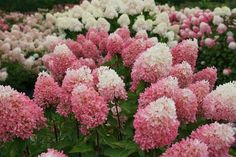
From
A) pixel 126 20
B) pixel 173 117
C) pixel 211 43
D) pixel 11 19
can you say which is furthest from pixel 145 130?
pixel 11 19

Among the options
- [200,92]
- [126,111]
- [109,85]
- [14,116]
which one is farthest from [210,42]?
[14,116]

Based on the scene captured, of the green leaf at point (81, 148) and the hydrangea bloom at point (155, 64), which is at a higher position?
the hydrangea bloom at point (155, 64)

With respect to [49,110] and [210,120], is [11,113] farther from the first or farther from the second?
[210,120]

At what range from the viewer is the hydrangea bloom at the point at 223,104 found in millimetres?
3186

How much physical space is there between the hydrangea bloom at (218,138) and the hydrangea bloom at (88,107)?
58cm

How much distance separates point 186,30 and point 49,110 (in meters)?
6.10

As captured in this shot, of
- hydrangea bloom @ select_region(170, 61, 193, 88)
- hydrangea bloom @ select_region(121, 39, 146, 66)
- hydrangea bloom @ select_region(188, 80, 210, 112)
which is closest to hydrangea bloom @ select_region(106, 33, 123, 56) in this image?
hydrangea bloom @ select_region(121, 39, 146, 66)

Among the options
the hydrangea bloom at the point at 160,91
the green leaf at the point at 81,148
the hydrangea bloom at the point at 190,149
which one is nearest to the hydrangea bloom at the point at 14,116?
the green leaf at the point at 81,148

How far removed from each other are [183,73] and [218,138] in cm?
104

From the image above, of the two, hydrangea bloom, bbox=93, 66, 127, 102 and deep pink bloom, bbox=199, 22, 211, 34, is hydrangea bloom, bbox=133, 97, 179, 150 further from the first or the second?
deep pink bloom, bbox=199, 22, 211, 34

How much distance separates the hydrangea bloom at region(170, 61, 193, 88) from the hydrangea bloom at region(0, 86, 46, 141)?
1027 mm

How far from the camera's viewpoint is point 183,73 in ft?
12.3

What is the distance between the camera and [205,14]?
32.1 feet

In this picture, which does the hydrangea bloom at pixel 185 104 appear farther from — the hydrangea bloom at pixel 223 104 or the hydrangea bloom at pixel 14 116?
the hydrangea bloom at pixel 14 116
